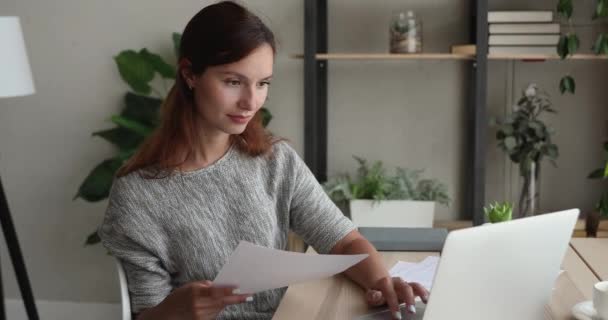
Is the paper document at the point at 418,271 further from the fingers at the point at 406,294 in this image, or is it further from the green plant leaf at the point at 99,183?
the green plant leaf at the point at 99,183

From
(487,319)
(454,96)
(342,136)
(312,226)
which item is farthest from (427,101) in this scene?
(487,319)

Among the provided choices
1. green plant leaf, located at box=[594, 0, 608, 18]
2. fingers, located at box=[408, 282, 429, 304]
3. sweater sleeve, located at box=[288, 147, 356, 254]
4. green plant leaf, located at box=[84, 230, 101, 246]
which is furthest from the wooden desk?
green plant leaf, located at box=[84, 230, 101, 246]

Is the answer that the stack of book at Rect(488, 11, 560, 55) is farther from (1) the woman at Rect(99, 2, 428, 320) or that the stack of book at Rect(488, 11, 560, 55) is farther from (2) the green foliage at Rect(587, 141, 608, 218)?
(1) the woman at Rect(99, 2, 428, 320)

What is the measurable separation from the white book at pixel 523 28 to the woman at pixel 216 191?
129 centimetres

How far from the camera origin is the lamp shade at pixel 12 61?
8.90 ft

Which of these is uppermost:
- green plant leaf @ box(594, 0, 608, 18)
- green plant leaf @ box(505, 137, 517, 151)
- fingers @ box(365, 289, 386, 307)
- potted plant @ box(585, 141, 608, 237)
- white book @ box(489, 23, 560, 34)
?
green plant leaf @ box(594, 0, 608, 18)

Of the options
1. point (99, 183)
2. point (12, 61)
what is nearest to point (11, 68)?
point (12, 61)

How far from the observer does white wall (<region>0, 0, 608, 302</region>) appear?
3047mm

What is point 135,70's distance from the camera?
3.17 metres

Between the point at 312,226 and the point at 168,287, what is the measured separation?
35 cm

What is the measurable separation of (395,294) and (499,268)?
0.36 metres

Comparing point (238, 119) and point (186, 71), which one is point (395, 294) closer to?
point (238, 119)

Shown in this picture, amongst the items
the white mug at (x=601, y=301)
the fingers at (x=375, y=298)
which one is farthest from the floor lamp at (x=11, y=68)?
the white mug at (x=601, y=301)

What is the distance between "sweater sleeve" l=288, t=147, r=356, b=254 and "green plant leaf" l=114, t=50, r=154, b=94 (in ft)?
5.00
